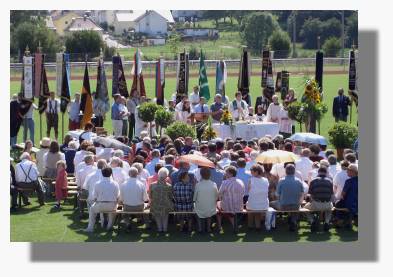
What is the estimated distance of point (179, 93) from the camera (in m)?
25.7

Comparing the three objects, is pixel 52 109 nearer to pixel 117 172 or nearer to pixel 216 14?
pixel 117 172

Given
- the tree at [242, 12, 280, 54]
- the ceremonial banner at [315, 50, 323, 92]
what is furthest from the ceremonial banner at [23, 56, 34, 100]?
the tree at [242, 12, 280, 54]

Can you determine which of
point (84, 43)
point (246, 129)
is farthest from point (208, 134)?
point (84, 43)

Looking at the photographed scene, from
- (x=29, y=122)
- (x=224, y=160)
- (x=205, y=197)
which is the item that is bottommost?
(x=205, y=197)

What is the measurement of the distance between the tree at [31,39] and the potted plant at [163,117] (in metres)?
33.4

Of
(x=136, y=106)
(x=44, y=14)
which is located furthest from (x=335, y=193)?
(x=44, y=14)

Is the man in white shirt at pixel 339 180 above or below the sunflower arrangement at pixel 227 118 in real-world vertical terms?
below

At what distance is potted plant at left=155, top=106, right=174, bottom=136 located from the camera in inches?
909

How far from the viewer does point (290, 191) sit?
1540 cm

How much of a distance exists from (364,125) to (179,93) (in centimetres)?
1186

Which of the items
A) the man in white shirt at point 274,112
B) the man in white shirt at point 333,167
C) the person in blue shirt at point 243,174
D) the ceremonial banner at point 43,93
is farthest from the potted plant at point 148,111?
the man in white shirt at point 333,167

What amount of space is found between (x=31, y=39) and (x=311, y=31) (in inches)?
976

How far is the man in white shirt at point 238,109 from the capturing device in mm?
23938

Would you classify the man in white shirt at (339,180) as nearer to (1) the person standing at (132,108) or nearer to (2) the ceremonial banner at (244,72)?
(2) the ceremonial banner at (244,72)
